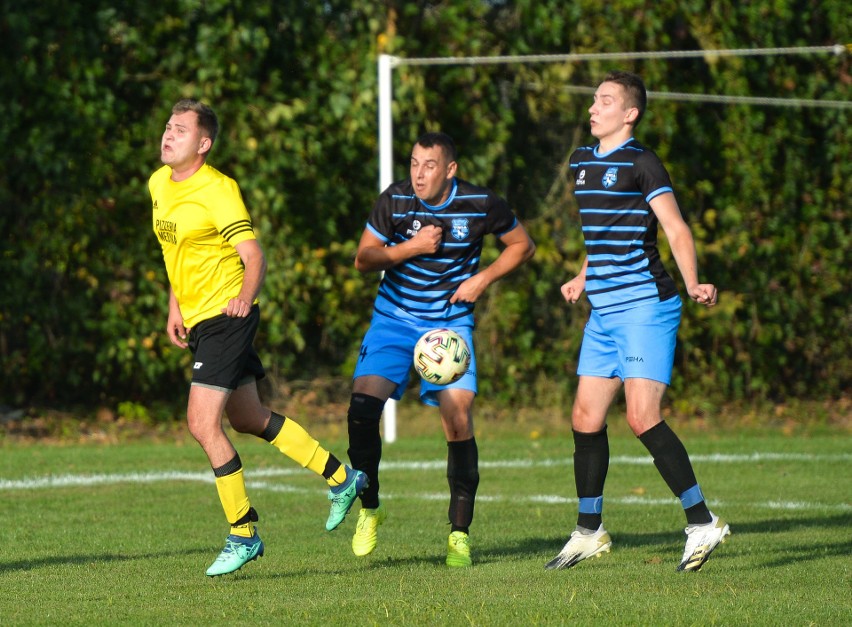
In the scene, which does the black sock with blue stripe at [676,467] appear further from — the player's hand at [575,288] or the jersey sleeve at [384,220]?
the jersey sleeve at [384,220]

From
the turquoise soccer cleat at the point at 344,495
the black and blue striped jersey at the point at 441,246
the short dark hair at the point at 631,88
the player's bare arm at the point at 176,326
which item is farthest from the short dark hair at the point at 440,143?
the turquoise soccer cleat at the point at 344,495

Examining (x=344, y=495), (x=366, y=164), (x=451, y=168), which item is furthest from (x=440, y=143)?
(x=366, y=164)

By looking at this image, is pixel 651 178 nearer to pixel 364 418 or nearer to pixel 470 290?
pixel 470 290

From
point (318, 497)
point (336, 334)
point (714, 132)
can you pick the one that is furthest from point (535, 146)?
point (318, 497)

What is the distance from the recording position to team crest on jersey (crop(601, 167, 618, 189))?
6207 millimetres

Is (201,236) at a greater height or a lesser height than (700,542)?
greater

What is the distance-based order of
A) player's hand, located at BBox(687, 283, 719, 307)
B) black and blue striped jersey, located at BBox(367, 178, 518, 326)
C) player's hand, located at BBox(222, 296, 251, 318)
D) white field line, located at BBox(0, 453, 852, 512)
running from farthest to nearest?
white field line, located at BBox(0, 453, 852, 512)
black and blue striped jersey, located at BBox(367, 178, 518, 326)
player's hand, located at BBox(222, 296, 251, 318)
player's hand, located at BBox(687, 283, 719, 307)

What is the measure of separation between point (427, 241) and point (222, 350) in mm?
1091

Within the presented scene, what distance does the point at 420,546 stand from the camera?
6.99 meters

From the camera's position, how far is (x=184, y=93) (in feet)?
40.8

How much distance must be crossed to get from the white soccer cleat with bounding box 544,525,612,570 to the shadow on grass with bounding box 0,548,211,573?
5.47 ft

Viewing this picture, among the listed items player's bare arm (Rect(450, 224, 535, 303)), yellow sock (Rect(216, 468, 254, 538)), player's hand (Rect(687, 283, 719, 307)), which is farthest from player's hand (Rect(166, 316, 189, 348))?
player's hand (Rect(687, 283, 719, 307))

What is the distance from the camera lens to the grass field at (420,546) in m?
5.18

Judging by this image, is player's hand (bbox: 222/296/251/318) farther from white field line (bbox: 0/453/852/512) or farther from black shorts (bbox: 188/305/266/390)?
white field line (bbox: 0/453/852/512)
